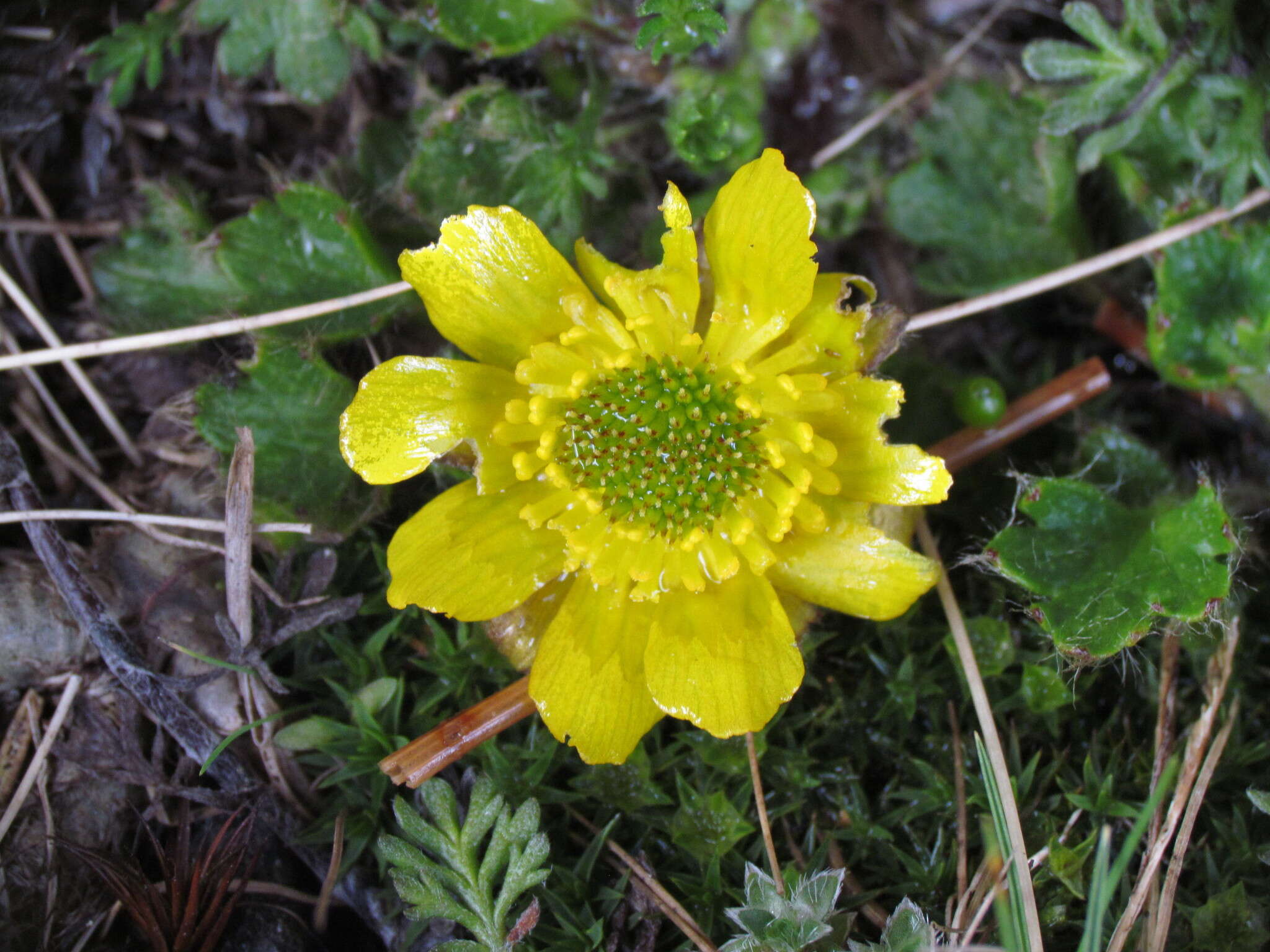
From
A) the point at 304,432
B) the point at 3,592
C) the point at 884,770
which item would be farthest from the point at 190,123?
the point at 884,770

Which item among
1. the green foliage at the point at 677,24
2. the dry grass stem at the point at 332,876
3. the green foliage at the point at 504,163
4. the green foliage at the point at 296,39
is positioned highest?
the green foliage at the point at 296,39

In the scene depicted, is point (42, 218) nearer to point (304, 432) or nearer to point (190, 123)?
point (190, 123)

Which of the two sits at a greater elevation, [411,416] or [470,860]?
[411,416]

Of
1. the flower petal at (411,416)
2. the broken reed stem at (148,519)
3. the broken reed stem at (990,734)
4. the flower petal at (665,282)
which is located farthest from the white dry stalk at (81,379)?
the broken reed stem at (990,734)

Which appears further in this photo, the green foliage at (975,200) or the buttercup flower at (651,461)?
the green foliage at (975,200)

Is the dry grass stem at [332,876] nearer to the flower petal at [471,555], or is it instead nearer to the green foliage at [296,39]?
the flower petal at [471,555]

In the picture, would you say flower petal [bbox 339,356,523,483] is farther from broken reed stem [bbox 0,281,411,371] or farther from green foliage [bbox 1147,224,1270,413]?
green foliage [bbox 1147,224,1270,413]

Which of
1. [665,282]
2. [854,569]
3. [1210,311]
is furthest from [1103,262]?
[665,282]

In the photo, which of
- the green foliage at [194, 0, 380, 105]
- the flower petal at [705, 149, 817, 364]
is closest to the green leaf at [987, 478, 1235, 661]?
the flower petal at [705, 149, 817, 364]

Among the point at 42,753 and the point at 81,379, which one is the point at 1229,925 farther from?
the point at 81,379
